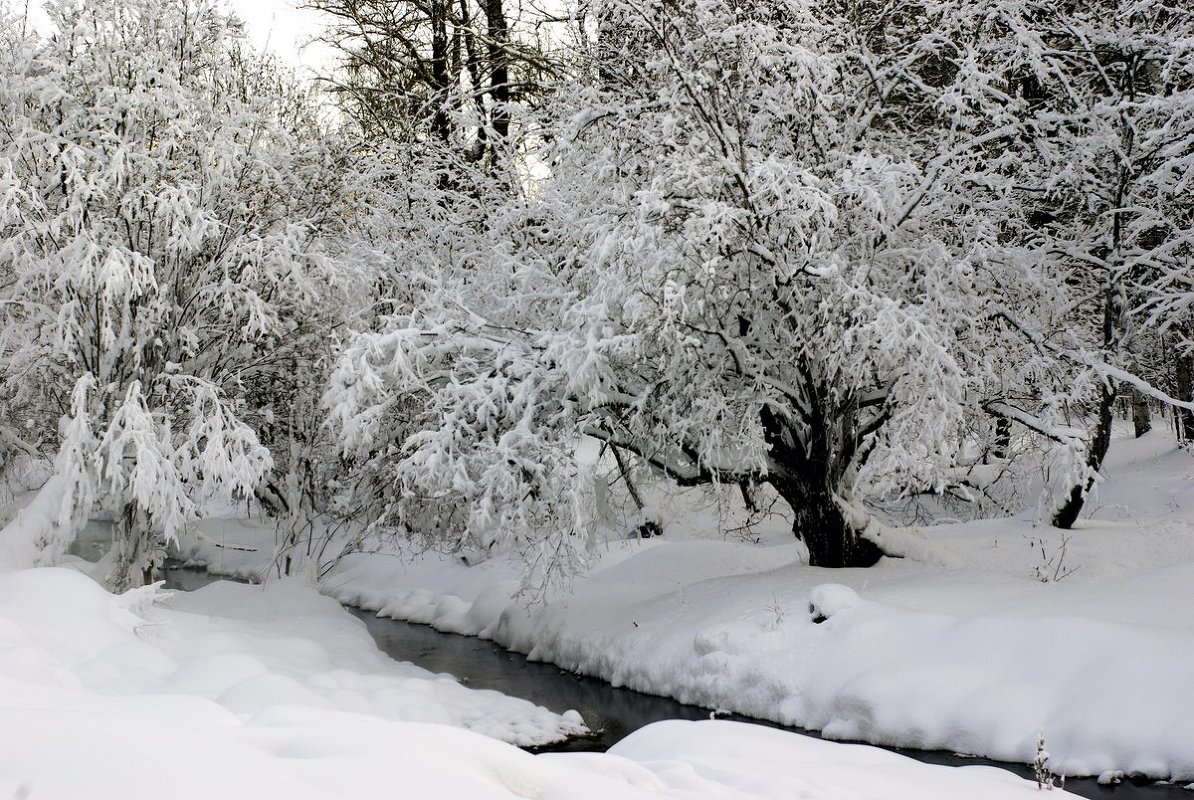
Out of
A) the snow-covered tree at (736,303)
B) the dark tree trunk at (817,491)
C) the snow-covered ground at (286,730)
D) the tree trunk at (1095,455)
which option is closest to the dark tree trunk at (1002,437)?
the snow-covered tree at (736,303)

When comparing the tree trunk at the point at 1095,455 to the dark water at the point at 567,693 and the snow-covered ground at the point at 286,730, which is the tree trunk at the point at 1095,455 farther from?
the snow-covered ground at the point at 286,730

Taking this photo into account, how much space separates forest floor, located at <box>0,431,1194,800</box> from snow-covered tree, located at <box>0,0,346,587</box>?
1944mm

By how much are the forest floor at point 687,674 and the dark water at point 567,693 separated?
0.21 m

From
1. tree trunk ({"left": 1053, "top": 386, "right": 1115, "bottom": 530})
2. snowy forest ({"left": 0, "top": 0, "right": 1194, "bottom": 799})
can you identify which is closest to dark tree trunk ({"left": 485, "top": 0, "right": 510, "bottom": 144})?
snowy forest ({"left": 0, "top": 0, "right": 1194, "bottom": 799})

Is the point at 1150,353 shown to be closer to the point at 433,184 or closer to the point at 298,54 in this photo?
the point at 433,184

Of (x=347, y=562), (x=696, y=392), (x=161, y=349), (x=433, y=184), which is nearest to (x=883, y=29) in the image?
(x=696, y=392)

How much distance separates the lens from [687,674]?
37.9ft

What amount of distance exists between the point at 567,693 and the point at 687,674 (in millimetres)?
1559

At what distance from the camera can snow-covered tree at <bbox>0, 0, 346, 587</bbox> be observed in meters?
11.6

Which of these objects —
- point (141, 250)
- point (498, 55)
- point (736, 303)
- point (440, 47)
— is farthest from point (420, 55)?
point (736, 303)

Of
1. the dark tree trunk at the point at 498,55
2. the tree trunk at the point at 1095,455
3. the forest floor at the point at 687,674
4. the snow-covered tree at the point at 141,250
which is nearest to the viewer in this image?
the forest floor at the point at 687,674

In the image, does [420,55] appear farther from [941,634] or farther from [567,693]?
[941,634]

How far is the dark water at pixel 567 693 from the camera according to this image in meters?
8.02

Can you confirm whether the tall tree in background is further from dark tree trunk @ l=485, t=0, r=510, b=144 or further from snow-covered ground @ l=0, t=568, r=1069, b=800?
snow-covered ground @ l=0, t=568, r=1069, b=800
